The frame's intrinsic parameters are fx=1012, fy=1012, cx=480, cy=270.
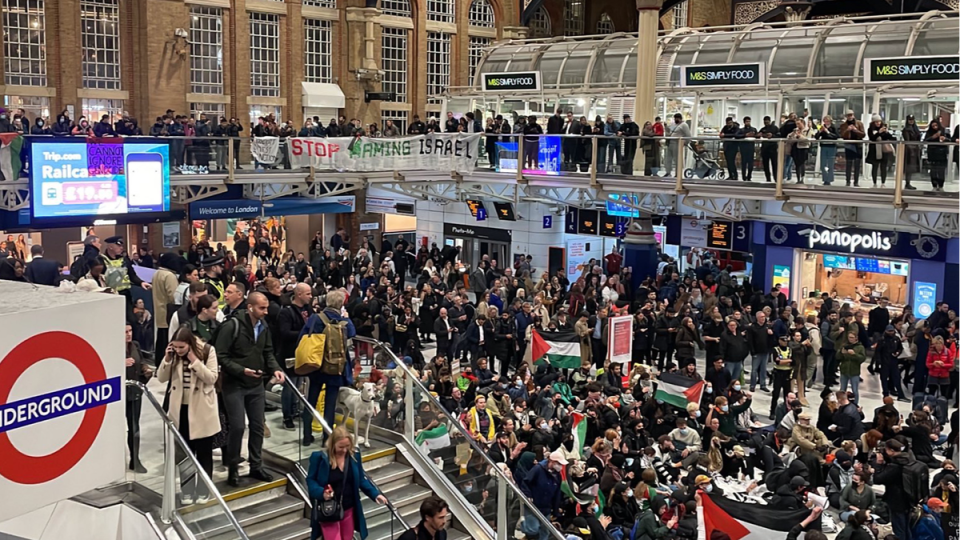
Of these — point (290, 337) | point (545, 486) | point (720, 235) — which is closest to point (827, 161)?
point (720, 235)

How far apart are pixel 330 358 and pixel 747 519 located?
5.04 m

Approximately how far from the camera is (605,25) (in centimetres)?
4497

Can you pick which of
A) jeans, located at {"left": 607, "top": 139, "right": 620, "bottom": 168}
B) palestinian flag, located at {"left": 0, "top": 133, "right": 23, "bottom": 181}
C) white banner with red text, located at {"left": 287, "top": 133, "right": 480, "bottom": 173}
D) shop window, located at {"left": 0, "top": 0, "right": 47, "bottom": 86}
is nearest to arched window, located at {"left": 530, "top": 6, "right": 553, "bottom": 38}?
white banner with red text, located at {"left": 287, "top": 133, "right": 480, "bottom": 173}

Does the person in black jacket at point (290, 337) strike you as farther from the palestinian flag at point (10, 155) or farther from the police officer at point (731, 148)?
the palestinian flag at point (10, 155)

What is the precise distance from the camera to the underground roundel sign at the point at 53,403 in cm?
454

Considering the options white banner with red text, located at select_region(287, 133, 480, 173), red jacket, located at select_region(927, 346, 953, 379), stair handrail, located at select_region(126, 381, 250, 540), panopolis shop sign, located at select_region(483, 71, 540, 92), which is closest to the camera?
stair handrail, located at select_region(126, 381, 250, 540)

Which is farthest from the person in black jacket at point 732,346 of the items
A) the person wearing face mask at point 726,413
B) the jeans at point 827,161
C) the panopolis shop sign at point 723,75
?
the panopolis shop sign at point 723,75

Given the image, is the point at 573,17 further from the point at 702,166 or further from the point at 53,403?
the point at 53,403

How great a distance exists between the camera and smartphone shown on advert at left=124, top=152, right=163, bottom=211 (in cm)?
2355

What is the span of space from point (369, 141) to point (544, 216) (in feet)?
19.3

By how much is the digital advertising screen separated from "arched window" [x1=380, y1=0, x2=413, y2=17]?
1547cm

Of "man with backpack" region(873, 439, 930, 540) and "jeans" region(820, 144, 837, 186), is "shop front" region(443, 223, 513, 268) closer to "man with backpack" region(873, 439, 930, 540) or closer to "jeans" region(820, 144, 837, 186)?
"jeans" region(820, 144, 837, 186)

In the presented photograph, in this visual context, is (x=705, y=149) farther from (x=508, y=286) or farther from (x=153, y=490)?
(x=153, y=490)

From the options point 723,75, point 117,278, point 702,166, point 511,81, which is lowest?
point 117,278
